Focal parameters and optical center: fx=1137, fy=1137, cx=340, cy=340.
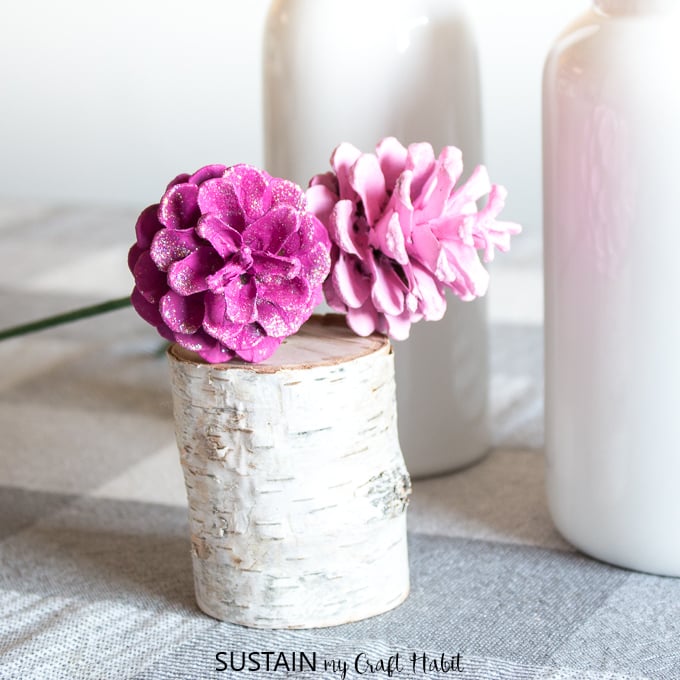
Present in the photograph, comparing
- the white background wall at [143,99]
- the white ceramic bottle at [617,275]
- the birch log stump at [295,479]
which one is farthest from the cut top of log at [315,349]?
the white background wall at [143,99]

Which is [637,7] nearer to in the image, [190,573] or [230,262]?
[230,262]

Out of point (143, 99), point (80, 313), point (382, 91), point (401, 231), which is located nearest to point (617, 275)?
point (401, 231)

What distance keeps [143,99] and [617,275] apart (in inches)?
51.2

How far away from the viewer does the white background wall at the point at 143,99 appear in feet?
5.27

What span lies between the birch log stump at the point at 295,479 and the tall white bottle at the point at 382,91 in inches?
7.7

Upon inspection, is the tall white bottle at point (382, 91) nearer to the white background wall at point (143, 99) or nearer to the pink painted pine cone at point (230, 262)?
the pink painted pine cone at point (230, 262)

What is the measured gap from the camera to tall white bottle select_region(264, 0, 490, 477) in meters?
0.78

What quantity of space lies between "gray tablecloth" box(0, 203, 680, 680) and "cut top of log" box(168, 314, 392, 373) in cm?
15

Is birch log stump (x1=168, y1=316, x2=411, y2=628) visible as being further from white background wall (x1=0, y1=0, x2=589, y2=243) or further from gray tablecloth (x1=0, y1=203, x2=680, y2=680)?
white background wall (x1=0, y1=0, x2=589, y2=243)

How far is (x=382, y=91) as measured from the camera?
0.78 metres

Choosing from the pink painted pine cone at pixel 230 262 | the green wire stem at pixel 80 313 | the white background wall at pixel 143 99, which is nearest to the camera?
the pink painted pine cone at pixel 230 262

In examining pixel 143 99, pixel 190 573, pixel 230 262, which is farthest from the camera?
pixel 143 99

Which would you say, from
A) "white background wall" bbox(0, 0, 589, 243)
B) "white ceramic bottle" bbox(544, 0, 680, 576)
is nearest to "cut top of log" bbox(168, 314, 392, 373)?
"white ceramic bottle" bbox(544, 0, 680, 576)

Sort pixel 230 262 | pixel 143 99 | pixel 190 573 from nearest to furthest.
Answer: pixel 230 262 → pixel 190 573 → pixel 143 99
